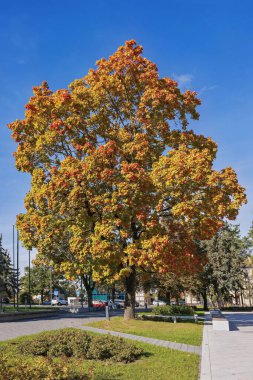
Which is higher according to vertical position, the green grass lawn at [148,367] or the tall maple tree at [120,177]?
the tall maple tree at [120,177]

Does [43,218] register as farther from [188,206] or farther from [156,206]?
Result: [188,206]

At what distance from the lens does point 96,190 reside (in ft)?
64.4

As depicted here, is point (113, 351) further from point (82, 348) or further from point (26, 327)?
point (26, 327)

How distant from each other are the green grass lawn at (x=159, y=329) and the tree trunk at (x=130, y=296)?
0.58 metres

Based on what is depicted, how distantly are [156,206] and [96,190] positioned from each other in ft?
10.2

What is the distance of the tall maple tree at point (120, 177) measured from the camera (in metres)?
18.3

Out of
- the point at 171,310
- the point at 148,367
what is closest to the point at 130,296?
the point at 171,310

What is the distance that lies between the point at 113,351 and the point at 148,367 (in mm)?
1611

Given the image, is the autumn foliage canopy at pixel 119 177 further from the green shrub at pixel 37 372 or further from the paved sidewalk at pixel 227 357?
the green shrub at pixel 37 372

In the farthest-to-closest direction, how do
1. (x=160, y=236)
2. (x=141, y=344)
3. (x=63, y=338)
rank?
1. (x=160, y=236)
2. (x=141, y=344)
3. (x=63, y=338)

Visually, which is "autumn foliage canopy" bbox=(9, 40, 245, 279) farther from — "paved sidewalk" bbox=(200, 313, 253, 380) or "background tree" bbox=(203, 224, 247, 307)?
"background tree" bbox=(203, 224, 247, 307)

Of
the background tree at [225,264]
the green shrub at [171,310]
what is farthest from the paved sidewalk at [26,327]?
the background tree at [225,264]

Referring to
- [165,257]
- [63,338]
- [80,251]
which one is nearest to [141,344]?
[63,338]

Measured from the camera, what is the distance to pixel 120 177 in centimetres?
1980
